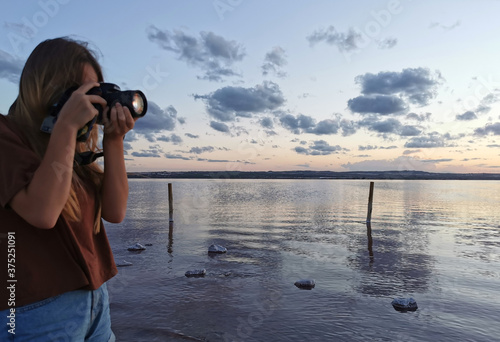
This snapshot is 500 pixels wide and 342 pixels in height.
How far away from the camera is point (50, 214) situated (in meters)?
1.12

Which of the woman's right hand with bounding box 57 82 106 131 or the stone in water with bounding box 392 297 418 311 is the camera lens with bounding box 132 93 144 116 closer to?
the woman's right hand with bounding box 57 82 106 131

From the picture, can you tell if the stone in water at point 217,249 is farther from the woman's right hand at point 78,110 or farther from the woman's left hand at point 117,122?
the woman's right hand at point 78,110

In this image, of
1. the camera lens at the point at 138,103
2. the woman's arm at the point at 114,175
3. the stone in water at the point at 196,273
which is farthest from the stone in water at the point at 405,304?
the camera lens at the point at 138,103

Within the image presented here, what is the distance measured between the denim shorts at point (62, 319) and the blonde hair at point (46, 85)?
0.31 m

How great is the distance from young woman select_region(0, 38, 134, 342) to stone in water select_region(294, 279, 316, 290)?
8.43 metres

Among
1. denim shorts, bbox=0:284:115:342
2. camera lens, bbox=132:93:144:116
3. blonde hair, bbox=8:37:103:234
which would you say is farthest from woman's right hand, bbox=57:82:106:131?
denim shorts, bbox=0:284:115:342

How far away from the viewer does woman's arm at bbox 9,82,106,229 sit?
1089 millimetres

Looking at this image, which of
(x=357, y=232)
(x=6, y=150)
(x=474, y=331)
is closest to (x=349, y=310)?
(x=474, y=331)

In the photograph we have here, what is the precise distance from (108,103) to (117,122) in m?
0.10

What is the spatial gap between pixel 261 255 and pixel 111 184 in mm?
12246

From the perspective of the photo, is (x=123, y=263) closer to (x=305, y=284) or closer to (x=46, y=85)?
(x=305, y=284)

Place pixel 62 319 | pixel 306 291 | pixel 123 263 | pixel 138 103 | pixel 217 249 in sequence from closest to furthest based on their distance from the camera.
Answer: pixel 62 319
pixel 138 103
pixel 306 291
pixel 123 263
pixel 217 249

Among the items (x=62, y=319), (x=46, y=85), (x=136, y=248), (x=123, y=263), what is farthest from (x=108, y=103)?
(x=136, y=248)

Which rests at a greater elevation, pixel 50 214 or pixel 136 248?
pixel 50 214
